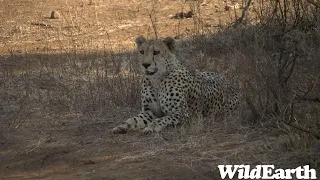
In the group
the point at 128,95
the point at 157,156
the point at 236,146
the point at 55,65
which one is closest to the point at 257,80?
the point at 236,146

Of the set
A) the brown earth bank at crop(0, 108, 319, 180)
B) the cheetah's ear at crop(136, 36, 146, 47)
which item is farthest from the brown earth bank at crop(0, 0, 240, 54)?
the brown earth bank at crop(0, 108, 319, 180)

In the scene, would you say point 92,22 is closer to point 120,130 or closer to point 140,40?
point 140,40

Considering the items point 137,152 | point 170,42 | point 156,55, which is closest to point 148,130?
point 137,152

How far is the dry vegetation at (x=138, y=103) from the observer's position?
491cm

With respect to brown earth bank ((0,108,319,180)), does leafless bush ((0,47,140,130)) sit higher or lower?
higher

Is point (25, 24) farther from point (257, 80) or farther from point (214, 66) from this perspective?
point (257, 80)

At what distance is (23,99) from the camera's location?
23.4 ft

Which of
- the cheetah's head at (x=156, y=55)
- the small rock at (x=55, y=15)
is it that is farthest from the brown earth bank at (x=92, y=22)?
the cheetah's head at (x=156, y=55)

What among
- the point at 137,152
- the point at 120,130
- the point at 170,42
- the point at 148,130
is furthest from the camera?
the point at 170,42

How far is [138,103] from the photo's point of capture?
7.07 meters

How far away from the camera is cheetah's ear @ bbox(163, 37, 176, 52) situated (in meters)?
6.40

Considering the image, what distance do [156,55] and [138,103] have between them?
0.94 m

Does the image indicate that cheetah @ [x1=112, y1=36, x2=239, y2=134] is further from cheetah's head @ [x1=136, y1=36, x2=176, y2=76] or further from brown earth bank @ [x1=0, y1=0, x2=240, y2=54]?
brown earth bank @ [x1=0, y1=0, x2=240, y2=54]

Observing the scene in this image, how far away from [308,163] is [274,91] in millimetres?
1111
